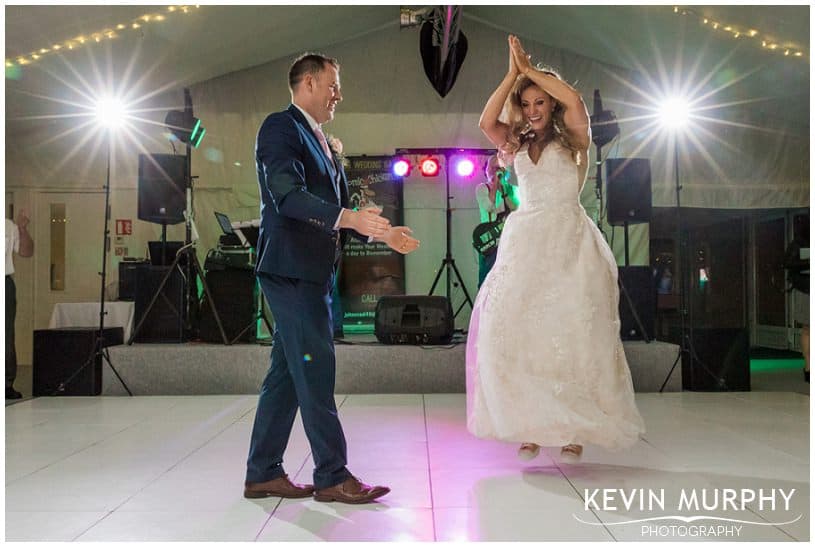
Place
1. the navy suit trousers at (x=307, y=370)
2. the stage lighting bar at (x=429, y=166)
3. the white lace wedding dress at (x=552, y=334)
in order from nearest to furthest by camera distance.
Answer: the navy suit trousers at (x=307, y=370)
the white lace wedding dress at (x=552, y=334)
the stage lighting bar at (x=429, y=166)

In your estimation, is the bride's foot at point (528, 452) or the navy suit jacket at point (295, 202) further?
the bride's foot at point (528, 452)

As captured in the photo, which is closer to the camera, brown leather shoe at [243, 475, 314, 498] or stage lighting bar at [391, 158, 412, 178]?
brown leather shoe at [243, 475, 314, 498]

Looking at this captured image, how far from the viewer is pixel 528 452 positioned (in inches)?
98.8

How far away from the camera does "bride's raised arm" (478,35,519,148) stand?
8.29ft

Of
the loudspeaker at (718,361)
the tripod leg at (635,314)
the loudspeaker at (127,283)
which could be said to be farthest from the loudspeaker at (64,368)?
the loudspeaker at (718,361)

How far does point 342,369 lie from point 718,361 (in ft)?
8.45

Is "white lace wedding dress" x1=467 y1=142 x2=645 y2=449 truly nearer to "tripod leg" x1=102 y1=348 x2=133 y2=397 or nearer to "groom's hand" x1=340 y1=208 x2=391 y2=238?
"groom's hand" x1=340 y1=208 x2=391 y2=238

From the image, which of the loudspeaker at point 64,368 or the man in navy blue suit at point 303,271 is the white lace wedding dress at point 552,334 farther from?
the loudspeaker at point 64,368

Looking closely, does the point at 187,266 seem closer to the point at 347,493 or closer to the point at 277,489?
the point at 277,489

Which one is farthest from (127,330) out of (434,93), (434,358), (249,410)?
(434,93)

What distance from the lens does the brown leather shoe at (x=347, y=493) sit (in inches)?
80.5

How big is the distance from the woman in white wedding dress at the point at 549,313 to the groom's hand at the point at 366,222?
2.82ft

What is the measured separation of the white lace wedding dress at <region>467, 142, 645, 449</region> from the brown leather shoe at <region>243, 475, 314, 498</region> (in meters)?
0.71

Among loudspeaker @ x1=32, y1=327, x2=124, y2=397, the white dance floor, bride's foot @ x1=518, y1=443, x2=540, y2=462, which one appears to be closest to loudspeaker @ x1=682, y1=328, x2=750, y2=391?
the white dance floor
